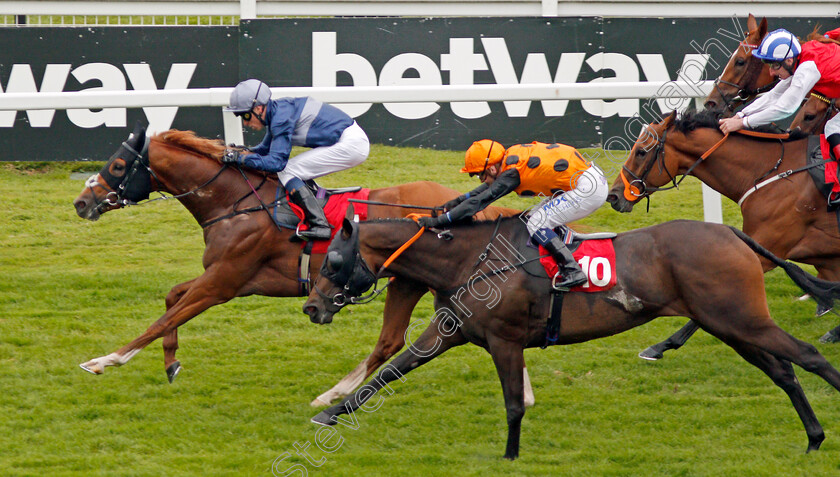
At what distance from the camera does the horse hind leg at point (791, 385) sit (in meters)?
4.90

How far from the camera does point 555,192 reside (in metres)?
5.24

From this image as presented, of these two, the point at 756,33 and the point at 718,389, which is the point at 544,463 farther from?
the point at 756,33

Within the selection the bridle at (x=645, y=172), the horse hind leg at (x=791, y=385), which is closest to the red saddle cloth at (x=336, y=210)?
the bridle at (x=645, y=172)

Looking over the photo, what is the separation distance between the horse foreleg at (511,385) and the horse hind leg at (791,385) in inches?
45.1

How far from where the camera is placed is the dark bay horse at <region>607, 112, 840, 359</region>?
6.08 metres

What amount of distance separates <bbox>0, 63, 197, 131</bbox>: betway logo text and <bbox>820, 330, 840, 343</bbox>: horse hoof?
6.44 m

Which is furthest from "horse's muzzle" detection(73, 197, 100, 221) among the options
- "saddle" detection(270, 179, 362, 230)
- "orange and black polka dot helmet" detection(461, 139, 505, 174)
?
"orange and black polka dot helmet" detection(461, 139, 505, 174)

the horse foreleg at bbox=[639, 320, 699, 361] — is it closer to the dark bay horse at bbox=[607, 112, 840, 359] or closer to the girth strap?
the dark bay horse at bbox=[607, 112, 840, 359]

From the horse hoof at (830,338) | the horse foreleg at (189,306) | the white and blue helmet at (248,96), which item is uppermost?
the white and blue helmet at (248,96)

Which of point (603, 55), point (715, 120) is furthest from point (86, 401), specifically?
point (603, 55)

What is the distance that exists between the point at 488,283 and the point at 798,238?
238cm

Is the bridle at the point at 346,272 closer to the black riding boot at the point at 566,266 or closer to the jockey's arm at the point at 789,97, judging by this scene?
the black riding boot at the point at 566,266

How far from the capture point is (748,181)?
6.22m

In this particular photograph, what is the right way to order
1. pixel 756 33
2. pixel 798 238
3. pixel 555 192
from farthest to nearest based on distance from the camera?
pixel 756 33 → pixel 798 238 → pixel 555 192
